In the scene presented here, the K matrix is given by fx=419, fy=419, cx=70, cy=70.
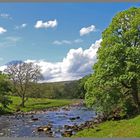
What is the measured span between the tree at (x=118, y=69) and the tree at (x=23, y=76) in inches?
774

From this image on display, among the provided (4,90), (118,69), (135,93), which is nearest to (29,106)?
(4,90)

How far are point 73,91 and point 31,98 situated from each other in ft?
56.6

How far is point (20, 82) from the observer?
1790 inches

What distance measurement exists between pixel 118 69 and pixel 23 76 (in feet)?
79.7

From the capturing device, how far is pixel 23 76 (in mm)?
45094

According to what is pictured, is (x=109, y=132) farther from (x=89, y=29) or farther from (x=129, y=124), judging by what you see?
(x=89, y=29)

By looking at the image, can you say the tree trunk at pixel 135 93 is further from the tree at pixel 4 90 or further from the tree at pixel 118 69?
the tree at pixel 4 90

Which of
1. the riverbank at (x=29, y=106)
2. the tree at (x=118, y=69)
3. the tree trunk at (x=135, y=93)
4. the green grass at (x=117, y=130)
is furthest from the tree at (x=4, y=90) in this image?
the green grass at (x=117, y=130)

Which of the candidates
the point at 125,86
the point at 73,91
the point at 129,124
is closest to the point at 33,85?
the point at 73,91

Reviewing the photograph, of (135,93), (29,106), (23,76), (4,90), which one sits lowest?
(29,106)

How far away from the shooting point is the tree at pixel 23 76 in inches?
1700

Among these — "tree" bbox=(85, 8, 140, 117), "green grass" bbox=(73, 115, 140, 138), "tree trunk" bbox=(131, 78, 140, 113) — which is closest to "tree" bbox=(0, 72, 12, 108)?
"tree" bbox=(85, 8, 140, 117)

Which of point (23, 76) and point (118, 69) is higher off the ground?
point (23, 76)

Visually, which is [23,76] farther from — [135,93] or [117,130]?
[117,130]
